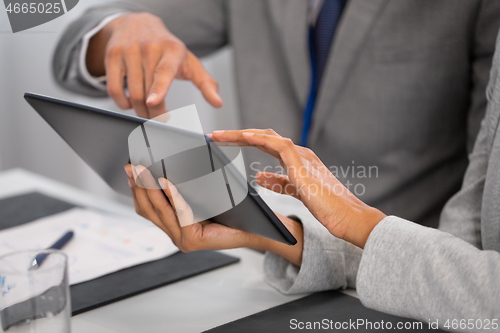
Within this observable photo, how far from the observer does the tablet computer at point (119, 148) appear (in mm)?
436

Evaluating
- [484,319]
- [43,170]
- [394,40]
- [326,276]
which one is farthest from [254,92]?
[43,170]

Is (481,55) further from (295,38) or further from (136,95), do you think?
(136,95)

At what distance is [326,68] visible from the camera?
98cm

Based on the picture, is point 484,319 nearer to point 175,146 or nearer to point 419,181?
point 175,146

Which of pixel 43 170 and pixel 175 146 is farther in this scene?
pixel 43 170

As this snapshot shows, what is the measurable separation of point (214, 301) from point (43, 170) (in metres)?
2.06

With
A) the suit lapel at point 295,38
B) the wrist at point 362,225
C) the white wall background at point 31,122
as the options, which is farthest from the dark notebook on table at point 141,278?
the white wall background at point 31,122

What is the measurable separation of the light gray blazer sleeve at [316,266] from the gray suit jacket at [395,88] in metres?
0.26

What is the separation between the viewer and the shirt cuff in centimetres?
89

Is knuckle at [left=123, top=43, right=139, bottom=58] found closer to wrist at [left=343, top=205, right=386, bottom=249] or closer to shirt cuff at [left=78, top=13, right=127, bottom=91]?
shirt cuff at [left=78, top=13, right=127, bottom=91]

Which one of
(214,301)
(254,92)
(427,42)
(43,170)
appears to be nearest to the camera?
(214,301)

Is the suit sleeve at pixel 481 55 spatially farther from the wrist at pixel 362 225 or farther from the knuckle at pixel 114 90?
the knuckle at pixel 114 90

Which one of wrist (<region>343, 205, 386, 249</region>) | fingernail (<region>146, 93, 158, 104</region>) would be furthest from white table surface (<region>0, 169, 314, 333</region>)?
fingernail (<region>146, 93, 158, 104</region>)

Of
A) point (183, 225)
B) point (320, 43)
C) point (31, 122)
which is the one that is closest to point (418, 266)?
point (183, 225)
